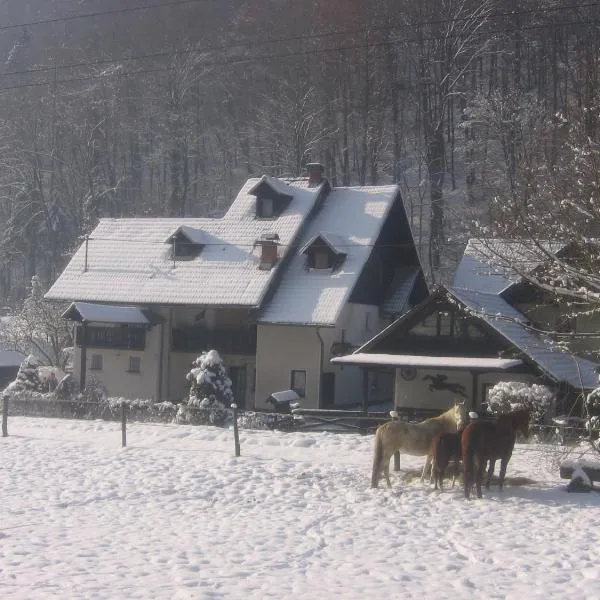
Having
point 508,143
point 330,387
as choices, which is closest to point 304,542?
point 330,387

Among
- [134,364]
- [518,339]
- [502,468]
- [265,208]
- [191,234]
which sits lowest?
[502,468]

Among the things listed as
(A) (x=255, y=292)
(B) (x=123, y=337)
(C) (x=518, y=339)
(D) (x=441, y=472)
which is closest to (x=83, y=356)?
(B) (x=123, y=337)

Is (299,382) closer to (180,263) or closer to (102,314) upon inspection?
(180,263)

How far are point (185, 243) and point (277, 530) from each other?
2554cm

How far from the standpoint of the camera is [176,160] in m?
60.1

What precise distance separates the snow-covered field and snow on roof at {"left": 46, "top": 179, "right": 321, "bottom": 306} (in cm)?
1523

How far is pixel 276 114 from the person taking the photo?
58031 millimetres

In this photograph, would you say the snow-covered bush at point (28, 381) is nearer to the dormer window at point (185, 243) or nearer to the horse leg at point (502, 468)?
the dormer window at point (185, 243)

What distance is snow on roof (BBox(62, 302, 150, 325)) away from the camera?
33.6 metres

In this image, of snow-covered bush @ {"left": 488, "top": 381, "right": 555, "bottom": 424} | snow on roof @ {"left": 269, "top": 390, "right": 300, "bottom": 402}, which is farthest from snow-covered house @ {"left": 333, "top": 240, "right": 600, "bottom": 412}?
snow on roof @ {"left": 269, "top": 390, "right": 300, "bottom": 402}

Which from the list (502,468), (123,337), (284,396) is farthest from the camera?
(123,337)

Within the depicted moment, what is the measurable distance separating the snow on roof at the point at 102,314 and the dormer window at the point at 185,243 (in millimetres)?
3337

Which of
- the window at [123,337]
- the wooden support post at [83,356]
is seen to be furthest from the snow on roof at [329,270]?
the wooden support post at [83,356]

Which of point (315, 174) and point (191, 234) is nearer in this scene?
point (191, 234)
